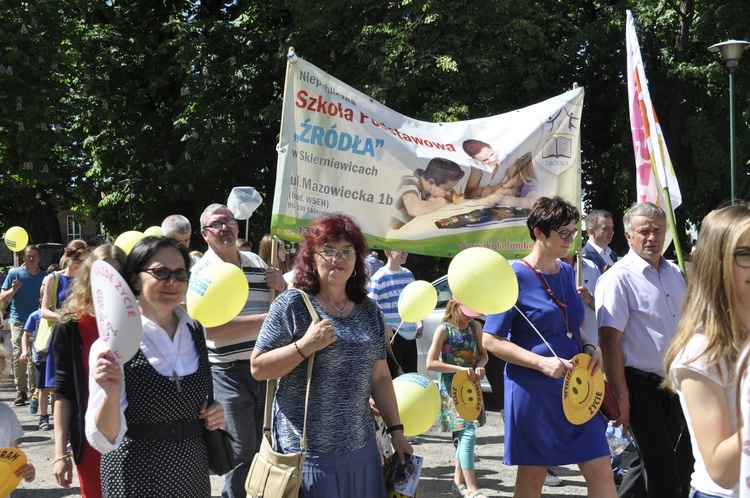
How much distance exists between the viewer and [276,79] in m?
20.8

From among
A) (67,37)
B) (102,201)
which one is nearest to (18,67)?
(67,37)

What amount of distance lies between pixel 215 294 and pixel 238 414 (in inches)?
41.5

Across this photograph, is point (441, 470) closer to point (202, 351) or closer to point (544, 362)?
point (544, 362)

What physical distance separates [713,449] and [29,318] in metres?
9.15

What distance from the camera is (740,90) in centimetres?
1912

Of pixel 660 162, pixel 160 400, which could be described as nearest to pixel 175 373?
pixel 160 400

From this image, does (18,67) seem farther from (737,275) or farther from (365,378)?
(737,275)

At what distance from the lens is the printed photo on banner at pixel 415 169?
6180mm

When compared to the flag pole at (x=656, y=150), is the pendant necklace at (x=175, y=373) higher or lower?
lower

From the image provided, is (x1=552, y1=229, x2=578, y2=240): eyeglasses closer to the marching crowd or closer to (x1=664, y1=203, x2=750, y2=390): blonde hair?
the marching crowd

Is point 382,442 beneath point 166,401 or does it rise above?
beneath

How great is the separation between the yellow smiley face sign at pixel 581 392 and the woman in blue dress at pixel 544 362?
0.06 meters

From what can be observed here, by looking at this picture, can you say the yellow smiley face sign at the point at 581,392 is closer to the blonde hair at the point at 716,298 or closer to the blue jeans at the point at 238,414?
the blonde hair at the point at 716,298

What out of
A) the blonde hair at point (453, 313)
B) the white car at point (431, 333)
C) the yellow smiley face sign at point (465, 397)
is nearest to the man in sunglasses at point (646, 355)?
the yellow smiley face sign at point (465, 397)
